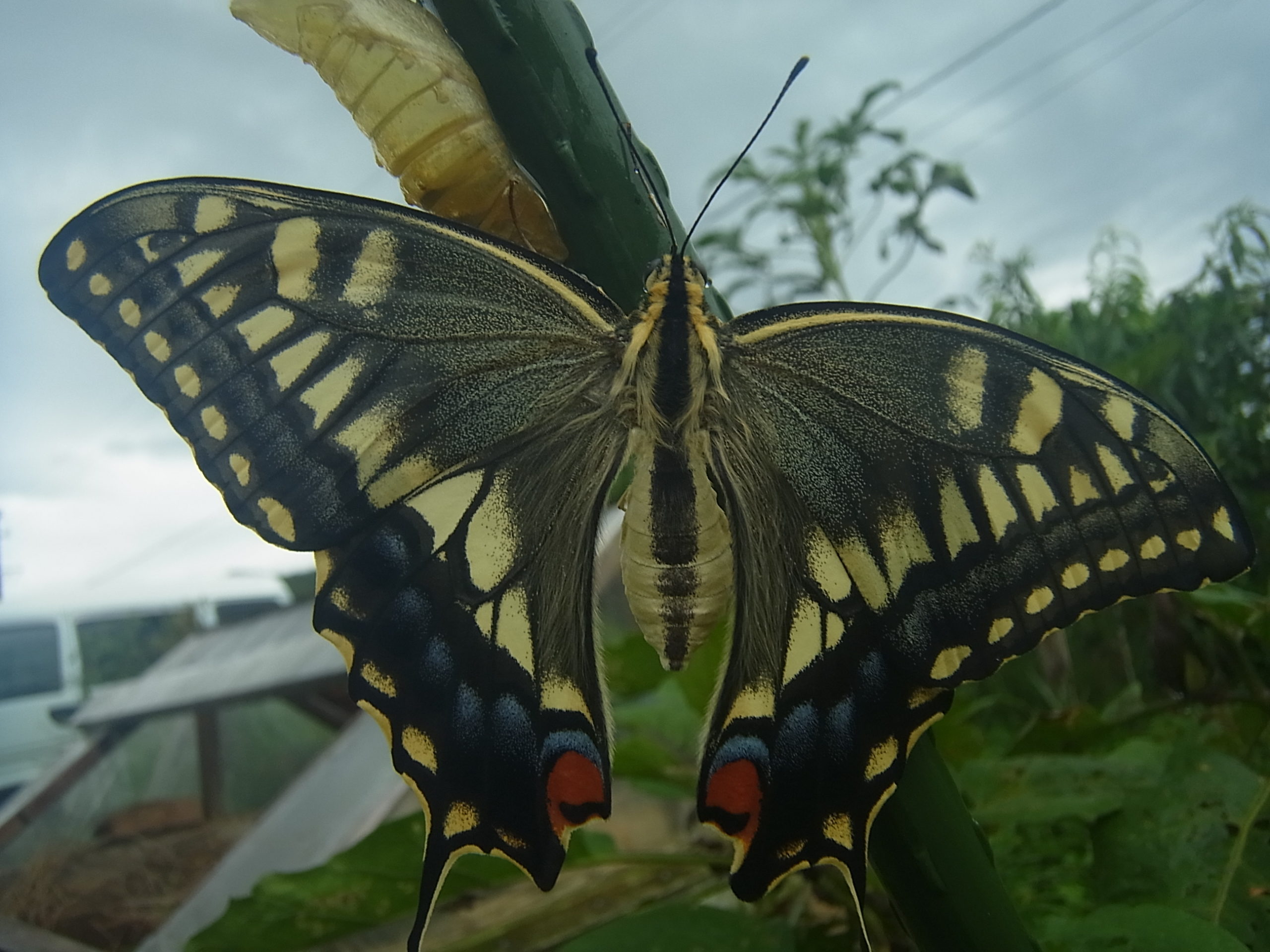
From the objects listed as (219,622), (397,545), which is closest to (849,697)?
(397,545)

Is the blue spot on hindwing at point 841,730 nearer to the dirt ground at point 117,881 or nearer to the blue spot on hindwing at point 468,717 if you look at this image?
the blue spot on hindwing at point 468,717

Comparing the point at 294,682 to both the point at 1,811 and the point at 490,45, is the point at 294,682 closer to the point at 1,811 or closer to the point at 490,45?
the point at 1,811

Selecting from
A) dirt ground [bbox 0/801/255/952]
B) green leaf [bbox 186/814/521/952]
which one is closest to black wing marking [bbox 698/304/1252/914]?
green leaf [bbox 186/814/521/952]

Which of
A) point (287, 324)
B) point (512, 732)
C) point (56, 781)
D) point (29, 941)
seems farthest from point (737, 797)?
point (56, 781)

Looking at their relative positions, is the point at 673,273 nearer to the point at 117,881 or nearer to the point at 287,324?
the point at 287,324

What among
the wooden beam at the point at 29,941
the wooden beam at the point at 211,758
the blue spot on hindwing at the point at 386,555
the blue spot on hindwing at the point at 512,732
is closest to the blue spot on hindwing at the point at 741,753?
the blue spot on hindwing at the point at 512,732

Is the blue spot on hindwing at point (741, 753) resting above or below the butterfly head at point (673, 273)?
below
